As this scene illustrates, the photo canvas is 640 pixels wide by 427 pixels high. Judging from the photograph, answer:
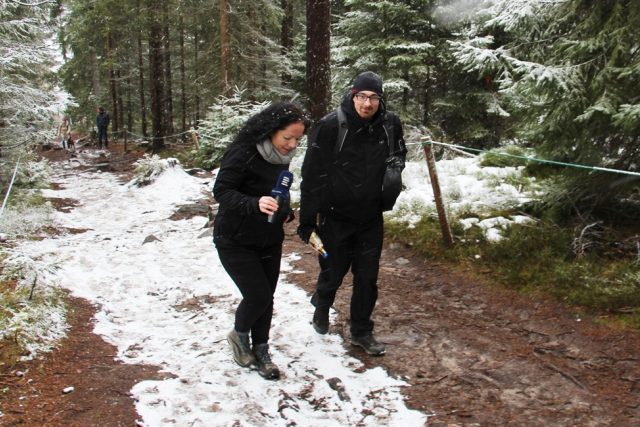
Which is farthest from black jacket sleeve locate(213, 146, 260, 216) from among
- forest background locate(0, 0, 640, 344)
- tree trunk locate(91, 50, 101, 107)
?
tree trunk locate(91, 50, 101, 107)

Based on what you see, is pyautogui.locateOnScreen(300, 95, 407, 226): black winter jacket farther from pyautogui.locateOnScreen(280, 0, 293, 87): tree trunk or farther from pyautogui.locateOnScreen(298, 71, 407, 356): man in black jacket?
pyautogui.locateOnScreen(280, 0, 293, 87): tree trunk

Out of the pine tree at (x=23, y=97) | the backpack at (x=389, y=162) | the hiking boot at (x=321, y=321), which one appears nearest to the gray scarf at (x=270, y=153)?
the backpack at (x=389, y=162)

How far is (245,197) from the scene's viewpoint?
3.51 meters

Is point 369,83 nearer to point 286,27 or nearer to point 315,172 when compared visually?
point 315,172

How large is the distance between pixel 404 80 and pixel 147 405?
12.2 m

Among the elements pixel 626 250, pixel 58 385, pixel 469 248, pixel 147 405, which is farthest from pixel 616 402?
pixel 58 385

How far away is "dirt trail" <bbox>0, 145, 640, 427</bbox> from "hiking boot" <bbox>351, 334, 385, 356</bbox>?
63 millimetres

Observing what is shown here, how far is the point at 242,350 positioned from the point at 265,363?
0.25m

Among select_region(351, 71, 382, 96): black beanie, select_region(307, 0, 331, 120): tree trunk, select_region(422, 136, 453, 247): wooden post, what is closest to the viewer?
select_region(351, 71, 382, 96): black beanie

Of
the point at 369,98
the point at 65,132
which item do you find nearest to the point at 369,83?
the point at 369,98

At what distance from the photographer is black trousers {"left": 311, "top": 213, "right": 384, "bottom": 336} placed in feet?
14.1

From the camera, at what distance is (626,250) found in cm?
Result: 534

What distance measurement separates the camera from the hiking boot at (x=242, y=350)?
4137mm

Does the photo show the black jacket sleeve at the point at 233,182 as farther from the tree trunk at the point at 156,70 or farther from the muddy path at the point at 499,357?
the tree trunk at the point at 156,70
